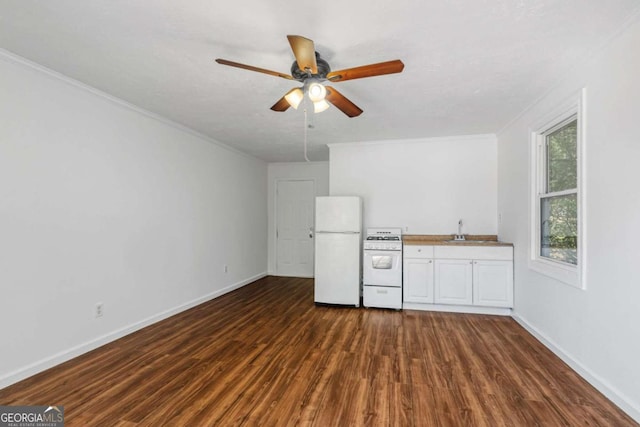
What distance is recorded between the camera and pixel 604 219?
2.13 m

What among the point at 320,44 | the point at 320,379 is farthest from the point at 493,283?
the point at 320,44

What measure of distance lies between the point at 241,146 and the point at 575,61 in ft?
13.9

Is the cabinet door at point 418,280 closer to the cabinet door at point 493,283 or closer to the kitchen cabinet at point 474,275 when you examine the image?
the kitchen cabinet at point 474,275

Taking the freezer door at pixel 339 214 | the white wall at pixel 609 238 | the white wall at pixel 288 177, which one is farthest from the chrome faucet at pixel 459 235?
the white wall at pixel 288 177

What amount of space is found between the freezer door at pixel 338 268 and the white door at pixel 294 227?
1850mm

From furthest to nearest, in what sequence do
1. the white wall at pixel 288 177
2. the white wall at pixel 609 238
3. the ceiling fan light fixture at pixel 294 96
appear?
the white wall at pixel 288 177 → the ceiling fan light fixture at pixel 294 96 → the white wall at pixel 609 238

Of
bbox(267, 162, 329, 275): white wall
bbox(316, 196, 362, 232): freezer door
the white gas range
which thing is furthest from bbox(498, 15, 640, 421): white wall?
bbox(267, 162, 329, 275): white wall

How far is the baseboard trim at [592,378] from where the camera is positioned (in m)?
1.90

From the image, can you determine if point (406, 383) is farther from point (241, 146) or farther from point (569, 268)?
point (241, 146)

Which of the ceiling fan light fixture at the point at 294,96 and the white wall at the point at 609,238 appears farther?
the ceiling fan light fixture at the point at 294,96

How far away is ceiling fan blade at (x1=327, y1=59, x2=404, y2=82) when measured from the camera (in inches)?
71.5

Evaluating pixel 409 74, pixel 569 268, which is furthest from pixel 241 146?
pixel 569 268

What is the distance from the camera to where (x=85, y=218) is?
278 cm

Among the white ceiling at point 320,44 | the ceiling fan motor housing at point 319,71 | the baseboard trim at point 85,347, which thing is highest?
the white ceiling at point 320,44
